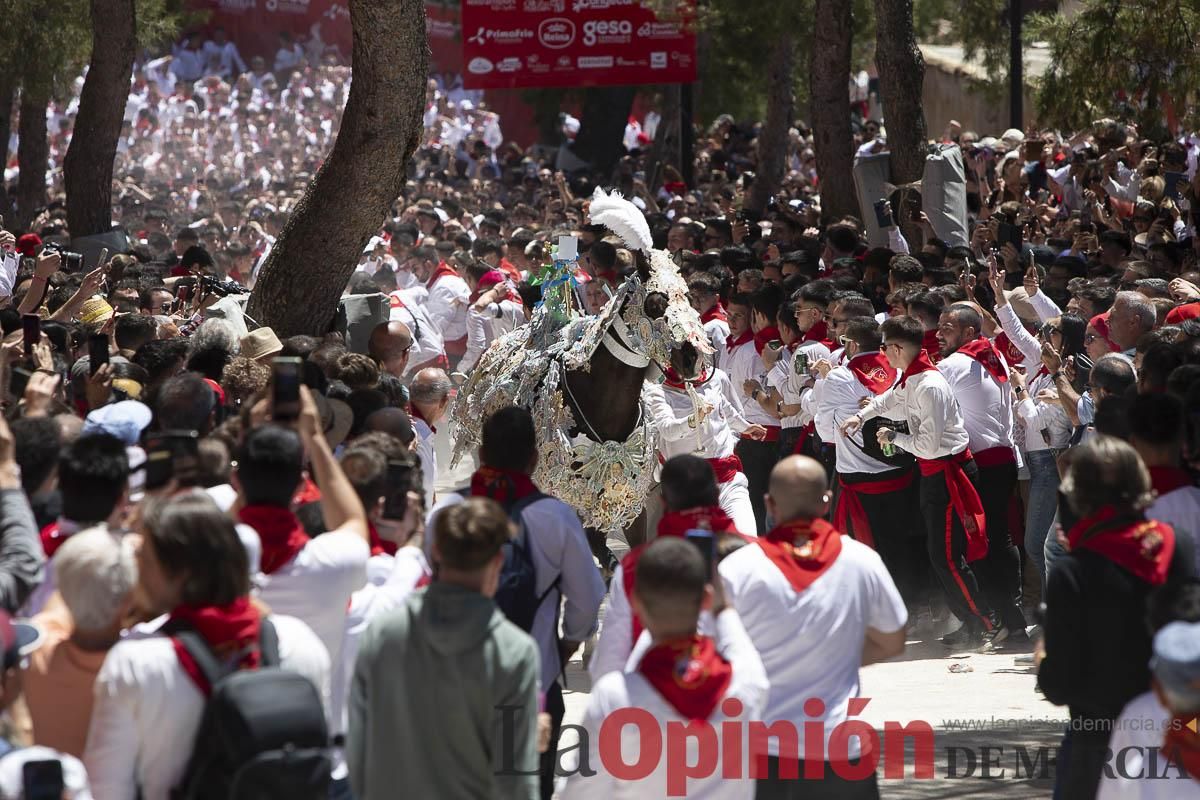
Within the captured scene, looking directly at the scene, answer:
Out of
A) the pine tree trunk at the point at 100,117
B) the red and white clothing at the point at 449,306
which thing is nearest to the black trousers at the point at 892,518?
the red and white clothing at the point at 449,306

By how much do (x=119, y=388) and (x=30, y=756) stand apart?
3.66 meters

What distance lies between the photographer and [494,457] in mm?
5883

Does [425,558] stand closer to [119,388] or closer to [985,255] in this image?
[119,388]

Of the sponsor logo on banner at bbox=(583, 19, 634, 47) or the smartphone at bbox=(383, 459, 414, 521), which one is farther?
the sponsor logo on banner at bbox=(583, 19, 634, 47)

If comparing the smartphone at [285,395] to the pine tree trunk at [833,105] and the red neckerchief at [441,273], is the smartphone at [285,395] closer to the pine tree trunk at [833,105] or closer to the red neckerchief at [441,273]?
the red neckerchief at [441,273]

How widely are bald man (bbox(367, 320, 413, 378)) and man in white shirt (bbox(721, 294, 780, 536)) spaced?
294cm

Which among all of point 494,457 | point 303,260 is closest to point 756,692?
point 494,457

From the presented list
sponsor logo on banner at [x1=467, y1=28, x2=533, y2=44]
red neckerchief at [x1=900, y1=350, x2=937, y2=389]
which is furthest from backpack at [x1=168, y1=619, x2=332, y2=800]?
sponsor logo on banner at [x1=467, y1=28, x2=533, y2=44]

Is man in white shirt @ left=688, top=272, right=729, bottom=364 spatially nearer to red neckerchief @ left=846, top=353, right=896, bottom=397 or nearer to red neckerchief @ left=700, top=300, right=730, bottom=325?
red neckerchief @ left=700, top=300, right=730, bottom=325

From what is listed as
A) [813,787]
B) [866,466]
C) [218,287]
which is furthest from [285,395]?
[218,287]

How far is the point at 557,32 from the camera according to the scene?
89.5 feet

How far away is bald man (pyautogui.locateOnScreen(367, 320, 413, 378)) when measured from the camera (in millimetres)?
9148

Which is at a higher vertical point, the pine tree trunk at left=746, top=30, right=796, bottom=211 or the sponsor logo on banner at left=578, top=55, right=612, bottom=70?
the sponsor logo on banner at left=578, top=55, right=612, bottom=70

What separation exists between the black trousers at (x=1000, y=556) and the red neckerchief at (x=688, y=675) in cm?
577
